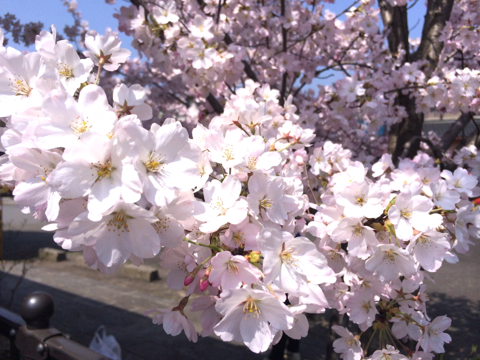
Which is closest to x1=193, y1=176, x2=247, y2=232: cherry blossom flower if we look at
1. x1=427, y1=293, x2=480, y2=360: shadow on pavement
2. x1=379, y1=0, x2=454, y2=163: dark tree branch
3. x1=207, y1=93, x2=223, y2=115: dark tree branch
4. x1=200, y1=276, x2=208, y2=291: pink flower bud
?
x1=200, y1=276, x2=208, y2=291: pink flower bud

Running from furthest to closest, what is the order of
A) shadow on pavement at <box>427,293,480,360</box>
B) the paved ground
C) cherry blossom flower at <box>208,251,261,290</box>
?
the paved ground, shadow on pavement at <box>427,293,480,360</box>, cherry blossom flower at <box>208,251,261,290</box>

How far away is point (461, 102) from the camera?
9.14 feet

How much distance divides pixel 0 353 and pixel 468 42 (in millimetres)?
4526

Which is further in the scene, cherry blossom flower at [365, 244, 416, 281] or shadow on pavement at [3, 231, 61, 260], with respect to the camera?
shadow on pavement at [3, 231, 61, 260]

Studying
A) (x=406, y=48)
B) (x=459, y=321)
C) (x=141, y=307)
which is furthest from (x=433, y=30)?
(x=141, y=307)

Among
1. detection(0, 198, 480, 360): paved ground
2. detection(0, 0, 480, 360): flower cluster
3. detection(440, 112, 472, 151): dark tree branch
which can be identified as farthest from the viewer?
detection(0, 198, 480, 360): paved ground

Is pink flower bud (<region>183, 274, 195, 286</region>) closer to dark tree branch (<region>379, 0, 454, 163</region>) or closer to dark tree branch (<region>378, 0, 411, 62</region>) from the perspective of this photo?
dark tree branch (<region>379, 0, 454, 163</region>)

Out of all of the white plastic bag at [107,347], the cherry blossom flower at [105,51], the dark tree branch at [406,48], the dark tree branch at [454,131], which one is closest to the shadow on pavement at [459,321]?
the dark tree branch at [454,131]

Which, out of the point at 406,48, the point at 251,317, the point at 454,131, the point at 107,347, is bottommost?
the point at 107,347

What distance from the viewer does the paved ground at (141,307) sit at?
4.44 metres

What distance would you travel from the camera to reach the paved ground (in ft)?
14.6

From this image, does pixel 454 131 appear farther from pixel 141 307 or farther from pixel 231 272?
pixel 141 307

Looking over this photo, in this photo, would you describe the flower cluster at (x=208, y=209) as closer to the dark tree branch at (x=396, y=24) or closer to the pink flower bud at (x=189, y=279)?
the pink flower bud at (x=189, y=279)

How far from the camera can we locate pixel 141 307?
221 inches
